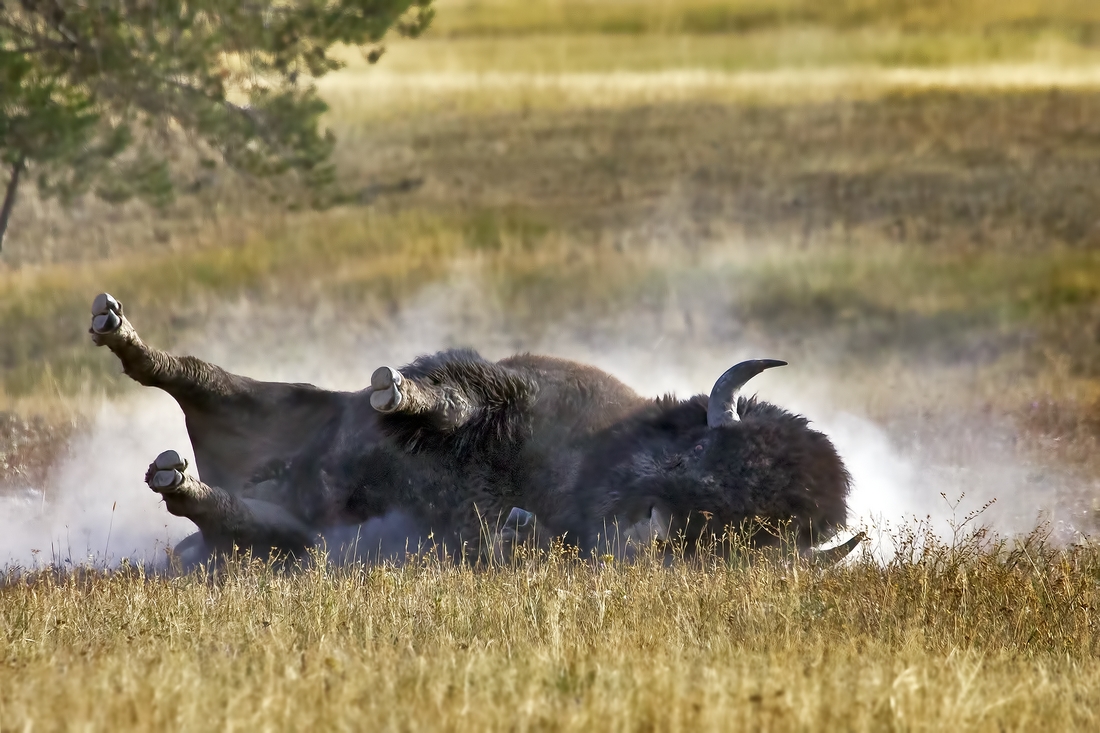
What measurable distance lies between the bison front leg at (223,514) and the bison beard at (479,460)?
0.01 meters

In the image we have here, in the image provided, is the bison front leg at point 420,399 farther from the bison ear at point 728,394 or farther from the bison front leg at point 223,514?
the bison ear at point 728,394

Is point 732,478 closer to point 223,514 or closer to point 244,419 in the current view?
point 223,514

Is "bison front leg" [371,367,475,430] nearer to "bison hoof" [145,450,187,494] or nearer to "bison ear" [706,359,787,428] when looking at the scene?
"bison hoof" [145,450,187,494]

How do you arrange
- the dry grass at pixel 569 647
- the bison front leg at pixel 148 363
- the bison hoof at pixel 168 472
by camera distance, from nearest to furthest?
the dry grass at pixel 569 647
the bison hoof at pixel 168 472
the bison front leg at pixel 148 363

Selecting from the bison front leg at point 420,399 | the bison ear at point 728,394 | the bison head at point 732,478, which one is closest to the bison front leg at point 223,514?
the bison front leg at point 420,399

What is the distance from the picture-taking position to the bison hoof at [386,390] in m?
7.75

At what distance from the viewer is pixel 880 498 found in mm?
9750

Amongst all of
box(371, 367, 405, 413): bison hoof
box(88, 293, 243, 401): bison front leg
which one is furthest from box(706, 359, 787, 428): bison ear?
box(88, 293, 243, 401): bison front leg

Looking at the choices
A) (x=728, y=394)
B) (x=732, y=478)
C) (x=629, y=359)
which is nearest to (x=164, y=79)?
(x=629, y=359)

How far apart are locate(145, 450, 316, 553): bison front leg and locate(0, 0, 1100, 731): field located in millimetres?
495

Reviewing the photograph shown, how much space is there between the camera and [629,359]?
1775 centimetres

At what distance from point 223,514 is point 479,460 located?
1.56 metres

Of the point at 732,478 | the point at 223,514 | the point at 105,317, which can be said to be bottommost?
the point at 732,478

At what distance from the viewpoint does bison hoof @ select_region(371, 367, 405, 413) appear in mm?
7750
